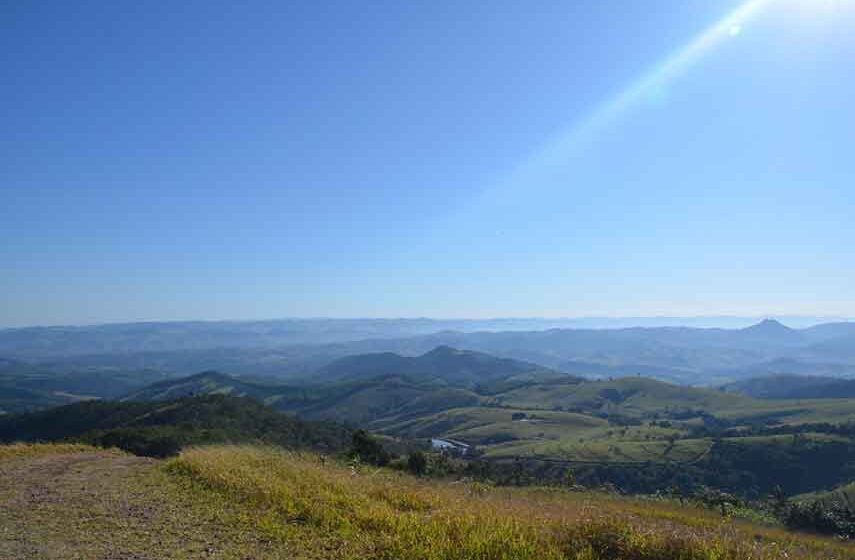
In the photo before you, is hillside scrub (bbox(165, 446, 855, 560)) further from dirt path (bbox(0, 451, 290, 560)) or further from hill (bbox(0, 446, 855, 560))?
dirt path (bbox(0, 451, 290, 560))

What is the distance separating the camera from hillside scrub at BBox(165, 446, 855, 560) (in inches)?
358

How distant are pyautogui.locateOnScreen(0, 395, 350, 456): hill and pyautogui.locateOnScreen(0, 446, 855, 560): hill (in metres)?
30.6

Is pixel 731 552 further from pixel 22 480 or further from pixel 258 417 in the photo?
pixel 258 417

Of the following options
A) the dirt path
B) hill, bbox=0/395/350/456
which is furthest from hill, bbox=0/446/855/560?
hill, bbox=0/395/350/456

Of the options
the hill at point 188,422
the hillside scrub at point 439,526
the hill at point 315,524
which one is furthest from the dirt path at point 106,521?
the hill at point 188,422

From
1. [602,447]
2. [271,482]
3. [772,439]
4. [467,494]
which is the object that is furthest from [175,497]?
[772,439]

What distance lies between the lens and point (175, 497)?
14.6 meters

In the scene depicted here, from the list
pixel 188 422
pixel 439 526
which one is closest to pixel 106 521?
pixel 439 526

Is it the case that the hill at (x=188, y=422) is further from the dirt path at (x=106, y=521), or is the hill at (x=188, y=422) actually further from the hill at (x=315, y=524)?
the hill at (x=315, y=524)

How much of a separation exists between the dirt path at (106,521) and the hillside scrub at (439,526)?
82cm

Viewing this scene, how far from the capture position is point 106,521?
12.0 metres

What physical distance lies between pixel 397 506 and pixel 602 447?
165 meters

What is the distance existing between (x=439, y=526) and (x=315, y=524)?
288 centimetres

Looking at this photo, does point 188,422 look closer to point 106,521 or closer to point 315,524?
point 106,521
